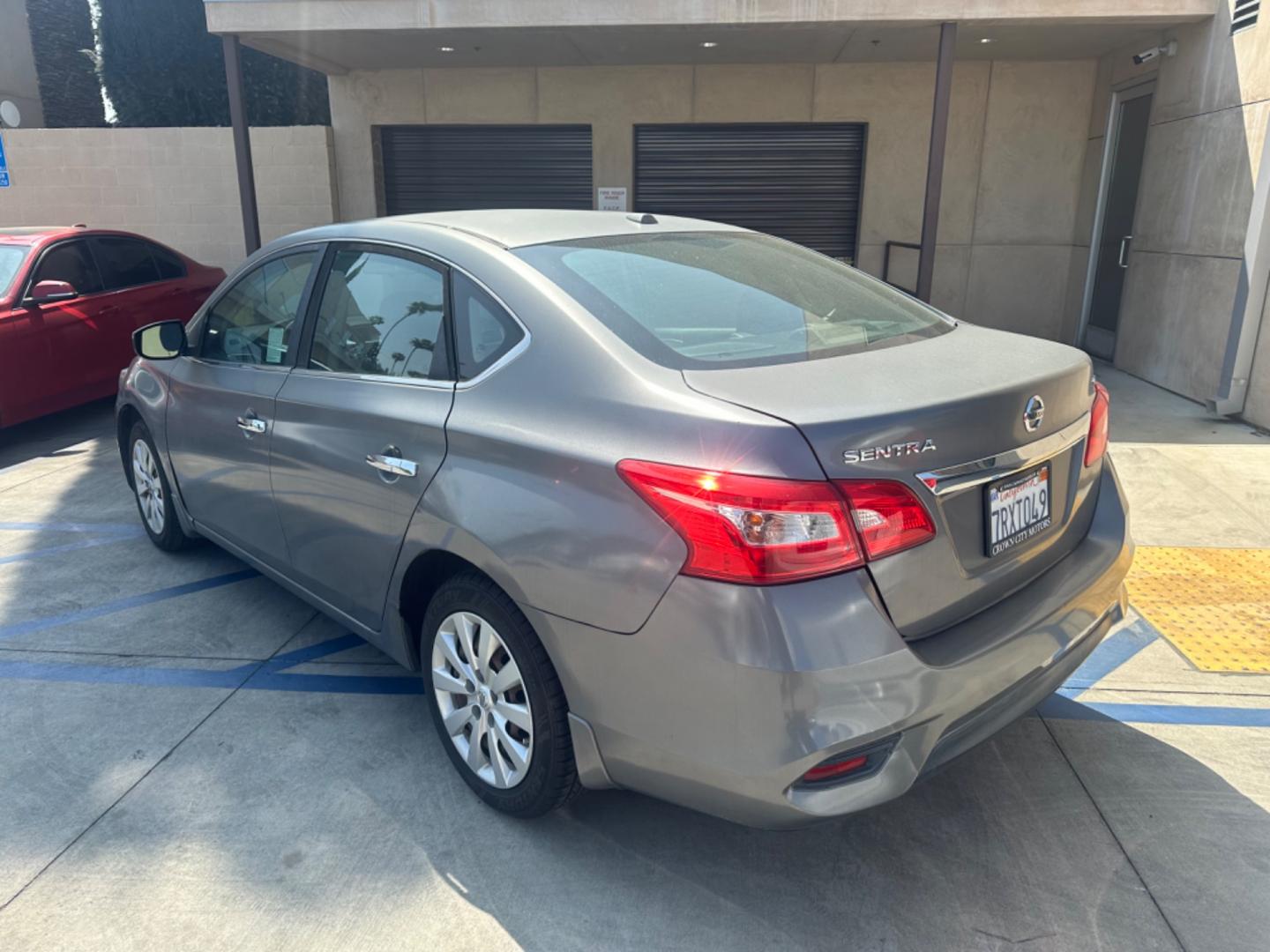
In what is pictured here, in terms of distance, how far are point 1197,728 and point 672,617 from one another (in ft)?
7.27

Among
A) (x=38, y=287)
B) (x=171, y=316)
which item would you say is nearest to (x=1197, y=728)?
(x=38, y=287)

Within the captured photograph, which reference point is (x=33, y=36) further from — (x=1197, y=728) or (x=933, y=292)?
(x=1197, y=728)

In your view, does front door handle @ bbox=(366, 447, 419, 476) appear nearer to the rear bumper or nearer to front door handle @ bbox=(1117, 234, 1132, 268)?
the rear bumper

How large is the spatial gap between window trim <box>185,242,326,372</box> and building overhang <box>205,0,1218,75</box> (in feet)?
18.2

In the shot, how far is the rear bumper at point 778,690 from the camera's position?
199 cm

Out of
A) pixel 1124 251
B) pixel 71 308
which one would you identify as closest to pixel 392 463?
pixel 71 308

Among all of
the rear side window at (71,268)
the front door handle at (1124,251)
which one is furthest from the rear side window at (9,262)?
the front door handle at (1124,251)

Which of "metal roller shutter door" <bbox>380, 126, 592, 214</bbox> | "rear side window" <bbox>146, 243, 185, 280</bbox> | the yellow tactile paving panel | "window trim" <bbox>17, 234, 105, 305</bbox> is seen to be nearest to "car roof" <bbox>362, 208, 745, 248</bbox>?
the yellow tactile paving panel

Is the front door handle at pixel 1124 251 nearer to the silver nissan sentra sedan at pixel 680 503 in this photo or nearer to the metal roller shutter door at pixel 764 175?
the metal roller shutter door at pixel 764 175

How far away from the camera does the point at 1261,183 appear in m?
6.84

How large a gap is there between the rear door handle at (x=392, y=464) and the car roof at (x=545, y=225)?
0.71m

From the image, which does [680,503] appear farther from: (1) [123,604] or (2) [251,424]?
(1) [123,604]

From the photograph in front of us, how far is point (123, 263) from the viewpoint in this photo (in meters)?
8.18

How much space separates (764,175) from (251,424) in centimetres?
891
